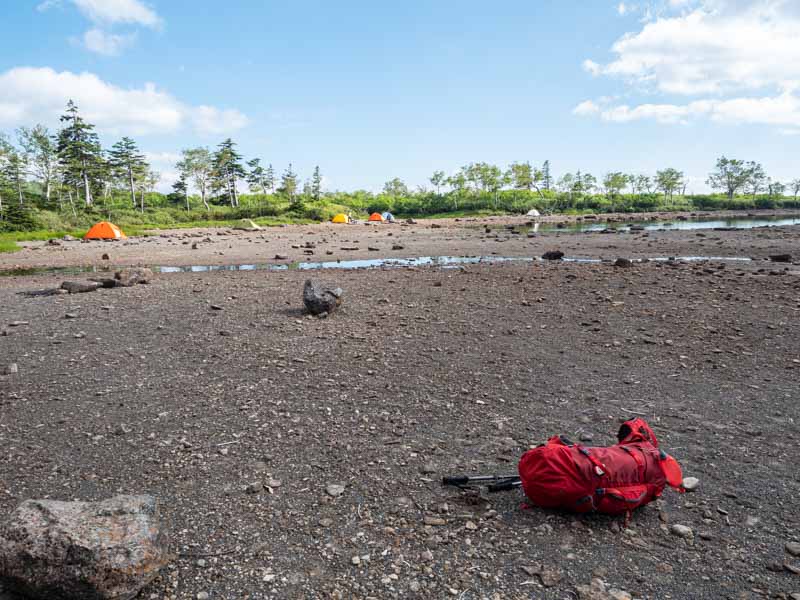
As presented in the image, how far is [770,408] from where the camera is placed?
623 cm

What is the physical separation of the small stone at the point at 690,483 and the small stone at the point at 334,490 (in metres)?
3.28

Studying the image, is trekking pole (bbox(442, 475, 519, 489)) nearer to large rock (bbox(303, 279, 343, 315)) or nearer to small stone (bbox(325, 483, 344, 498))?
small stone (bbox(325, 483, 344, 498))

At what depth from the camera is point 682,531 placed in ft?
13.2

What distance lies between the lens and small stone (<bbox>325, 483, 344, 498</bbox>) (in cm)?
461

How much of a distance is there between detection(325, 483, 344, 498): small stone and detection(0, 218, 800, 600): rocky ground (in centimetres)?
2

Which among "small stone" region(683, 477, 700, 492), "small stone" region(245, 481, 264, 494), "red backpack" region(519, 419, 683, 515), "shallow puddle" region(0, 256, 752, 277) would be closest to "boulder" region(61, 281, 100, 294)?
"shallow puddle" region(0, 256, 752, 277)

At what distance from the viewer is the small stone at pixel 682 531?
3971 mm

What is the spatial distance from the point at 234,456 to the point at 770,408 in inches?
265

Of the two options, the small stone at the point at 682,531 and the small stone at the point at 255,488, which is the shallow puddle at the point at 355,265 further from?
the small stone at the point at 682,531

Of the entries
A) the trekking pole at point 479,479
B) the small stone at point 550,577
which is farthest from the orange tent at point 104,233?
the small stone at point 550,577

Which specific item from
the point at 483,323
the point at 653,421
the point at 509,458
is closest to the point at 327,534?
the point at 509,458

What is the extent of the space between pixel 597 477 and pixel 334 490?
243cm

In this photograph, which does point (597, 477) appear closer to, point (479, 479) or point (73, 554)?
point (479, 479)

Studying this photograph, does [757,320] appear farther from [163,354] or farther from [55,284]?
[55,284]
